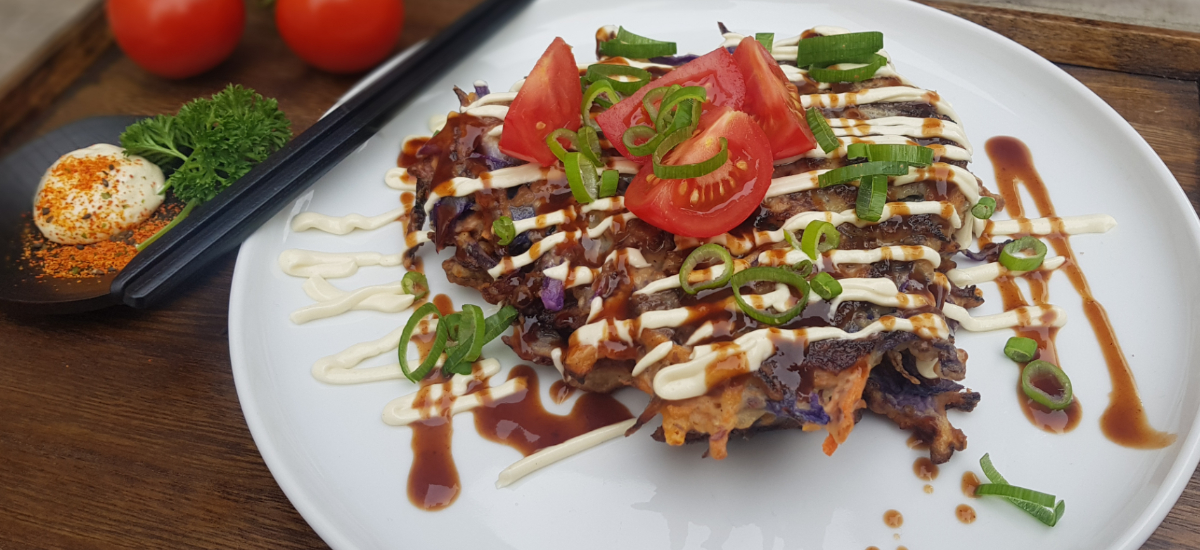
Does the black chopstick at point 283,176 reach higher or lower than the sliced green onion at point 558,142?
lower

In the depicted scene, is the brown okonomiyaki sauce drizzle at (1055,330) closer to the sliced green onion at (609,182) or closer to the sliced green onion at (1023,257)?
the sliced green onion at (1023,257)

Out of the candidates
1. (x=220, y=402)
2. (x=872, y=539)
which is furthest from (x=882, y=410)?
(x=220, y=402)

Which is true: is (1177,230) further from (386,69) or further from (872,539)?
(386,69)

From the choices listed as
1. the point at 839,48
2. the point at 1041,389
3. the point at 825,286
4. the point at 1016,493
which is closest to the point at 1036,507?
the point at 1016,493

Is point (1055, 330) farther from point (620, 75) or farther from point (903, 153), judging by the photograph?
point (620, 75)

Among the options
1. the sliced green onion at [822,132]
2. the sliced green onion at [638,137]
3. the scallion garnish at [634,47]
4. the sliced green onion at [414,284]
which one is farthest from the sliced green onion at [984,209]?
the sliced green onion at [414,284]

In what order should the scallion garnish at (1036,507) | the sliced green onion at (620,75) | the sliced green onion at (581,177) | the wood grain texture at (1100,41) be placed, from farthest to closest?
the wood grain texture at (1100,41)
the sliced green onion at (620,75)
the sliced green onion at (581,177)
the scallion garnish at (1036,507)

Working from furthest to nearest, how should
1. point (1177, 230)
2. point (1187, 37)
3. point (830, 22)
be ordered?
point (830, 22)
point (1187, 37)
point (1177, 230)
